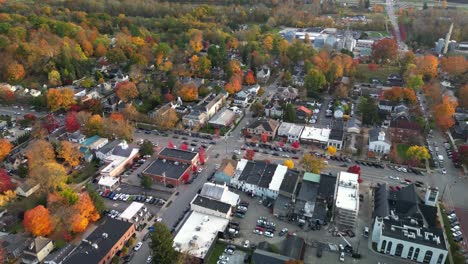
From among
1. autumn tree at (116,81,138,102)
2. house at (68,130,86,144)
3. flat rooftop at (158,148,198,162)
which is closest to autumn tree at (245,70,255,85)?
autumn tree at (116,81,138,102)

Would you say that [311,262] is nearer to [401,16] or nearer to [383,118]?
[383,118]

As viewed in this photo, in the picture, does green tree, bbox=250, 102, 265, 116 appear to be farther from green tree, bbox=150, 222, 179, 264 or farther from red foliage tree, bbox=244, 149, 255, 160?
green tree, bbox=150, 222, 179, 264

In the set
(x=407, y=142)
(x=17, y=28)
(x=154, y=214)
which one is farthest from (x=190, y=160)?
(x=17, y=28)

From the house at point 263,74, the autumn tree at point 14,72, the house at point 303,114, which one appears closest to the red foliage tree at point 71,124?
the autumn tree at point 14,72

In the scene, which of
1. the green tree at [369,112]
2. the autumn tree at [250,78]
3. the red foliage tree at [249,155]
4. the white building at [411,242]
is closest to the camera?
the white building at [411,242]

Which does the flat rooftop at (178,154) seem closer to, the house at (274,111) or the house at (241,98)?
the house at (274,111)

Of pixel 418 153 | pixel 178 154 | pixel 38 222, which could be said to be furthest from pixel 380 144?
pixel 38 222
